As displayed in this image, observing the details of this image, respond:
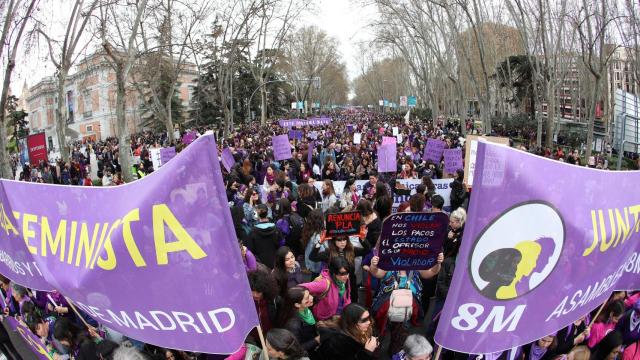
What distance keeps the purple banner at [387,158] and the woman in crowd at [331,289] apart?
22.4 ft

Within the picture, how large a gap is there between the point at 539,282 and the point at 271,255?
Result: 3.46 m

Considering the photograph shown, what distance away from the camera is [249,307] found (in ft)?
8.36

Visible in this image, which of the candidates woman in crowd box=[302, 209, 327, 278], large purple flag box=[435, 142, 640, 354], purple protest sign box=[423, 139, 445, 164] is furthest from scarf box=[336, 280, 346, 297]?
purple protest sign box=[423, 139, 445, 164]

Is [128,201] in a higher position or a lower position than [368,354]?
higher

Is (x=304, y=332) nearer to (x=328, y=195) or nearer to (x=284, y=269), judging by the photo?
(x=284, y=269)

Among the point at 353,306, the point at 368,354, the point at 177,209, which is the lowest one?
the point at 368,354

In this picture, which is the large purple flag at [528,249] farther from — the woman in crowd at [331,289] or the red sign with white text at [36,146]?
the red sign with white text at [36,146]

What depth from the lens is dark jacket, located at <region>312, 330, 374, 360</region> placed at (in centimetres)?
320

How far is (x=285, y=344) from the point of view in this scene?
2971mm

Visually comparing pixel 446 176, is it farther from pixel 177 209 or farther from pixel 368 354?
pixel 177 209

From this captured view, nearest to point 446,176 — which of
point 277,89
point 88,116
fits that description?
point 277,89

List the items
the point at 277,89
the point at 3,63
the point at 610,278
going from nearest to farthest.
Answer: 1. the point at 610,278
2. the point at 3,63
3. the point at 277,89

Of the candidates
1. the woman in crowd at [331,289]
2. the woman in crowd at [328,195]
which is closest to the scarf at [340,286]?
the woman in crowd at [331,289]

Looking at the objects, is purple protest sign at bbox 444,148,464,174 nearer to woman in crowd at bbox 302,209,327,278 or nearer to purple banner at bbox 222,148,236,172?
purple banner at bbox 222,148,236,172
